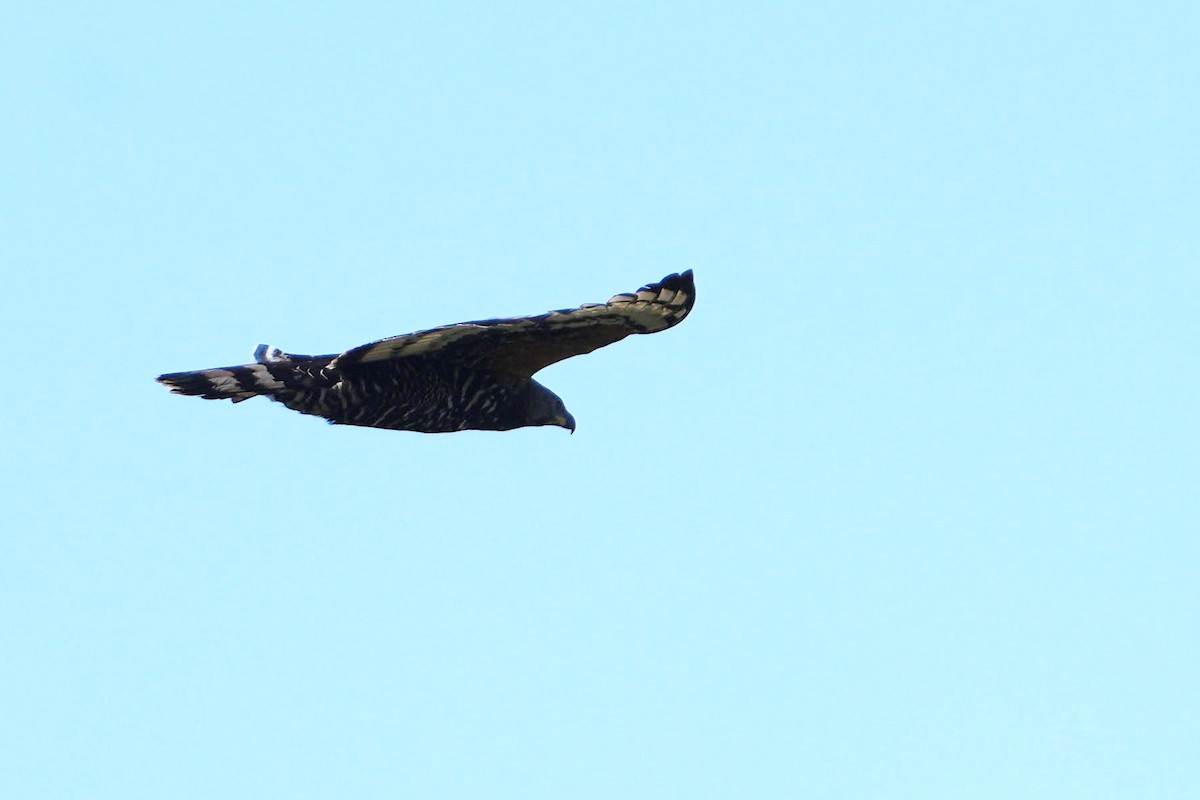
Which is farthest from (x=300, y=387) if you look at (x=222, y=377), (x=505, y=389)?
(x=505, y=389)

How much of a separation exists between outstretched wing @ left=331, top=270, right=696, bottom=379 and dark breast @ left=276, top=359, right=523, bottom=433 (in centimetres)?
14

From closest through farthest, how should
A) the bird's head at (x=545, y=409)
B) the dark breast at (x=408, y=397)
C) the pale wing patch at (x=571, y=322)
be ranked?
the pale wing patch at (x=571, y=322)
the dark breast at (x=408, y=397)
the bird's head at (x=545, y=409)

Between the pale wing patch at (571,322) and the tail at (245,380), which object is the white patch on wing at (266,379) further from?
the pale wing patch at (571,322)

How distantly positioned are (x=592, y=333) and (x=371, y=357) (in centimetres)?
187

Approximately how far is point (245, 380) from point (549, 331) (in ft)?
8.23

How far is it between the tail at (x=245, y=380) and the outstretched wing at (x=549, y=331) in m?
0.29

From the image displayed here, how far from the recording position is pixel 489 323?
61.7 feet

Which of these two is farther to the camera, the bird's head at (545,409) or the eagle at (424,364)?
the bird's head at (545,409)

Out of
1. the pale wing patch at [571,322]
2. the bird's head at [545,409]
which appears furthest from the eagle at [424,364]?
the bird's head at [545,409]

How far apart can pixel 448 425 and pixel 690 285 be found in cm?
260

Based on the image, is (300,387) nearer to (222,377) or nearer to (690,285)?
(222,377)

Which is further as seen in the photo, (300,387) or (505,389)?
(505,389)

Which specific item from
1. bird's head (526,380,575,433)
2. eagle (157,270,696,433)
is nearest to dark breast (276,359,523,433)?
eagle (157,270,696,433)

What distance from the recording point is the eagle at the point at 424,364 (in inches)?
741
